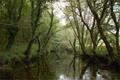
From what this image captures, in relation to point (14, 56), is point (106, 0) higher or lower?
higher

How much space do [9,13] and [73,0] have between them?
11071 millimetres

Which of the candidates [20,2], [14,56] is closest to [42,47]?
[20,2]

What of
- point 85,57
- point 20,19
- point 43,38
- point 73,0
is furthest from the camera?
point 85,57

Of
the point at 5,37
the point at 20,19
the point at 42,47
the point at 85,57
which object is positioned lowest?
the point at 85,57

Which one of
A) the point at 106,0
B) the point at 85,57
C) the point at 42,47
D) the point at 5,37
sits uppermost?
the point at 106,0

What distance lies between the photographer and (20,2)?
2981cm

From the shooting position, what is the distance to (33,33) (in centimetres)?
3070

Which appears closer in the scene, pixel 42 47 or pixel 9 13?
pixel 9 13

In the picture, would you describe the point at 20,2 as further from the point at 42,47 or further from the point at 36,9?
the point at 42,47

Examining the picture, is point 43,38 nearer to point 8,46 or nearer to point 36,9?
point 36,9

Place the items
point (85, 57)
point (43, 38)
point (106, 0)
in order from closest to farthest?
point (106, 0) → point (43, 38) → point (85, 57)

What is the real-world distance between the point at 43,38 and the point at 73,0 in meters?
7.42

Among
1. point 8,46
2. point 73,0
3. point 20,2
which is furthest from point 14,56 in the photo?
point 73,0

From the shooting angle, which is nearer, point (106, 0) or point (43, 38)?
point (106, 0)
